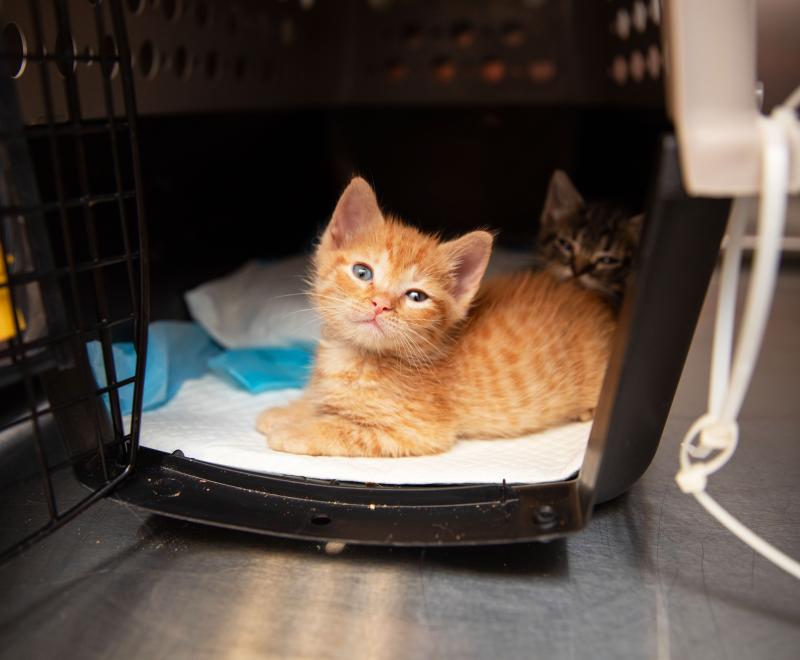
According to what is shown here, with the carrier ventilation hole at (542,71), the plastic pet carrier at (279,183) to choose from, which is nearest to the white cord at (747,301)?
the plastic pet carrier at (279,183)

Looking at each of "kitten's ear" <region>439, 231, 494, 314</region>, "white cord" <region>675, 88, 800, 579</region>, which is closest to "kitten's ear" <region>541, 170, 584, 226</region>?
"kitten's ear" <region>439, 231, 494, 314</region>

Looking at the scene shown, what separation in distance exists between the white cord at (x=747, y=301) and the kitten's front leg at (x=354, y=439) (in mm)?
468

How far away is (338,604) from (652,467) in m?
0.61

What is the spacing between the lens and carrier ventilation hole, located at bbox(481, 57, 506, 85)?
87.9 inches

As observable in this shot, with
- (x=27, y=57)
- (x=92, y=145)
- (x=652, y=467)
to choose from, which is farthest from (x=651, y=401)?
(x=92, y=145)

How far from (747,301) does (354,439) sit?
66 cm

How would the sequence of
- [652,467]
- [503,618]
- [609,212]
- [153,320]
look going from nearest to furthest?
[503,618]
[652,467]
[153,320]
[609,212]

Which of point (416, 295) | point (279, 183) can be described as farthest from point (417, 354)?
point (279, 183)

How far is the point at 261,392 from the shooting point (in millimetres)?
1458

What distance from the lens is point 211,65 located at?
1.70 metres

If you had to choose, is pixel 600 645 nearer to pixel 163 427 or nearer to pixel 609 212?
pixel 163 427

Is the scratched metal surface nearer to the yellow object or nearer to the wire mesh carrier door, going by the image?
the wire mesh carrier door

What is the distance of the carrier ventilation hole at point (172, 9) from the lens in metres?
1.48

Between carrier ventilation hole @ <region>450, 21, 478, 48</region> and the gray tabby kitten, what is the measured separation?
0.77 meters
